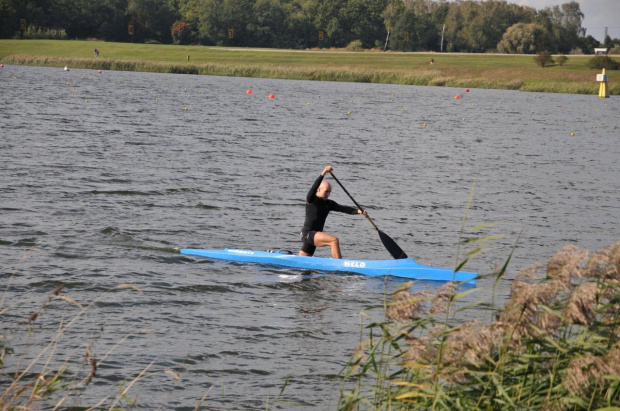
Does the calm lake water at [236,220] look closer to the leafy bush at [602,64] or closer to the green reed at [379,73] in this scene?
the green reed at [379,73]

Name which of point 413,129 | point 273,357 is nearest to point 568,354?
point 273,357

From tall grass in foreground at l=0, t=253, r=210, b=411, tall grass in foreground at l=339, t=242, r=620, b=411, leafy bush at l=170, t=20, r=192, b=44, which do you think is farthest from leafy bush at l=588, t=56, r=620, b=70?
tall grass in foreground at l=339, t=242, r=620, b=411

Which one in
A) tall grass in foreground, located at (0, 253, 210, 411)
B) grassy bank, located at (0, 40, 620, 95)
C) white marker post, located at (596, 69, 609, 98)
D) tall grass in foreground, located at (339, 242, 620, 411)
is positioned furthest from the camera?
grassy bank, located at (0, 40, 620, 95)

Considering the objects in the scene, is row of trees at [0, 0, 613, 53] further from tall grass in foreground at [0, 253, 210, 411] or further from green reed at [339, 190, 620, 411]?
green reed at [339, 190, 620, 411]

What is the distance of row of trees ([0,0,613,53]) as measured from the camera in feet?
417

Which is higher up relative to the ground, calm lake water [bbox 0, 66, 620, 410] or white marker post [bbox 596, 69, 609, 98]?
white marker post [bbox 596, 69, 609, 98]

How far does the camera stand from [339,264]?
A: 14.0 m

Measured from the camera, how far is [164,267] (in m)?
13.9

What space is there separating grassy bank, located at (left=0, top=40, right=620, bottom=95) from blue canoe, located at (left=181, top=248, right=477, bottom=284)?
216ft

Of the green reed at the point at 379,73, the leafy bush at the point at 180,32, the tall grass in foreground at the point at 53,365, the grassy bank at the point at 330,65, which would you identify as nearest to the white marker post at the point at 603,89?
the green reed at the point at 379,73

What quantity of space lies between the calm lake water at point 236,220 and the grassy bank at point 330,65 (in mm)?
36557

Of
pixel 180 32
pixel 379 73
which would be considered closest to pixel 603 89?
pixel 379 73

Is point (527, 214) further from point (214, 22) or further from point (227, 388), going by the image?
point (214, 22)

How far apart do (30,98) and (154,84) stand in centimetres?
2174
